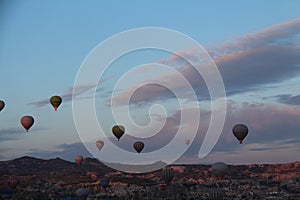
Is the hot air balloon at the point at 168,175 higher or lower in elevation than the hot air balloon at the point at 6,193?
higher

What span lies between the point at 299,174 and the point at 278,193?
20.8 metres

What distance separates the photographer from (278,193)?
10700 centimetres

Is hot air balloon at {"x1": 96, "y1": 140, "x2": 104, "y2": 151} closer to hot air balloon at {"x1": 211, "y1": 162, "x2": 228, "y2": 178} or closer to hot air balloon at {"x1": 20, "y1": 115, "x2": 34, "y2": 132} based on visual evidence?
hot air balloon at {"x1": 20, "y1": 115, "x2": 34, "y2": 132}

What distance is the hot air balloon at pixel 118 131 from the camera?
47669 millimetres

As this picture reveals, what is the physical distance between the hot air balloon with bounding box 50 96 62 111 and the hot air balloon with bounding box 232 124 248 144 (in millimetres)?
17151

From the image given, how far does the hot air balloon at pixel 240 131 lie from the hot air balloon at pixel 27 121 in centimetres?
2050

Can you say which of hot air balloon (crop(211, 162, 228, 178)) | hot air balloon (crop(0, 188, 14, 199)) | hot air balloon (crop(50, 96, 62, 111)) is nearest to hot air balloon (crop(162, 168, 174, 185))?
hot air balloon (crop(211, 162, 228, 178))

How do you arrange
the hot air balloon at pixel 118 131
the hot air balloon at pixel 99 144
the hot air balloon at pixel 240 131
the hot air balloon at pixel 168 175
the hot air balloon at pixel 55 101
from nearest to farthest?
the hot air balloon at pixel 240 131
the hot air balloon at pixel 55 101
the hot air balloon at pixel 118 131
the hot air balloon at pixel 168 175
the hot air balloon at pixel 99 144

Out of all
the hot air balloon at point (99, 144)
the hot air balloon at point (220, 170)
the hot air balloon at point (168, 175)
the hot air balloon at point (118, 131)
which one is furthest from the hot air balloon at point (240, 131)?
the hot air balloon at point (99, 144)

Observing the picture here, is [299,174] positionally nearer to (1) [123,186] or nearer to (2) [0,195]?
(1) [123,186]

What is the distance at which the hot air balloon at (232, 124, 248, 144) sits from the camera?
140 ft

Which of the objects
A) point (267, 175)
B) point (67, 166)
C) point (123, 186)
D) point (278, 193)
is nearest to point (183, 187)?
point (123, 186)

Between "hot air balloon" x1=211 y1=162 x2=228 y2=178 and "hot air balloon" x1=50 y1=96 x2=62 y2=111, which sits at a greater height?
"hot air balloon" x1=50 y1=96 x2=62 y2=111

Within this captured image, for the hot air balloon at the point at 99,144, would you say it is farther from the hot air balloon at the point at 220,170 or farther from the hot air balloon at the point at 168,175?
the hot air balloon at the point at 220,170
